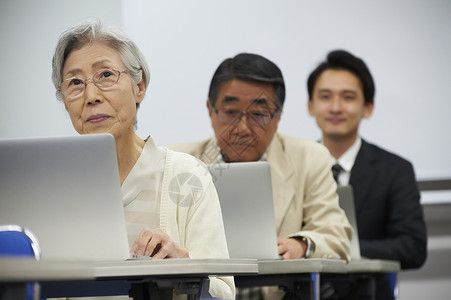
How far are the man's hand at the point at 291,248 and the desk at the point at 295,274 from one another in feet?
0.81

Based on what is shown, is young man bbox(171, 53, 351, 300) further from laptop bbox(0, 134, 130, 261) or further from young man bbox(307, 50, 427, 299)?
laptop bbox(0, 134, 130, 261)

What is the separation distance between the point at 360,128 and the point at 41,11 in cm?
188

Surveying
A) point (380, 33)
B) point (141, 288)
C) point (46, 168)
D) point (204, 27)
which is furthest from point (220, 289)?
point (380, 33)

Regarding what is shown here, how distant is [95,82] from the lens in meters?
1.87

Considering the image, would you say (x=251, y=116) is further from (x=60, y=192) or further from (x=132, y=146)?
(x=60, y=192)

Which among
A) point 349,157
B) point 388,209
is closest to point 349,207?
point 388,209

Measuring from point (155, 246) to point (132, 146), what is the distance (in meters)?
0.48

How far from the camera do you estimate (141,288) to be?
1.49 m

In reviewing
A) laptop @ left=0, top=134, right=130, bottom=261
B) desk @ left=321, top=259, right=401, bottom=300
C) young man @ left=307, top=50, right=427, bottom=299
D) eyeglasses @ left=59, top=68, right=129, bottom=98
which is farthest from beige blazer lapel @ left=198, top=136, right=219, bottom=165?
laptop @ left=0, top=134, right=130, bottom=261

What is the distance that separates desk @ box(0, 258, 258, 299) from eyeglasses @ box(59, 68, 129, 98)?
524mm

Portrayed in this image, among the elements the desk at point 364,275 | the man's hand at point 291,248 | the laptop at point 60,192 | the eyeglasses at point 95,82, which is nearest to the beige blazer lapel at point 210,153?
the man's hand at point 291,248

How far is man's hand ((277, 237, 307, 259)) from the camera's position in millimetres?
2459

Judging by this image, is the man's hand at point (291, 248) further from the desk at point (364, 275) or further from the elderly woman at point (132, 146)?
the elderly woman at point (132, 146)

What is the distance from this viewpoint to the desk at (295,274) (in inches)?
79.3
